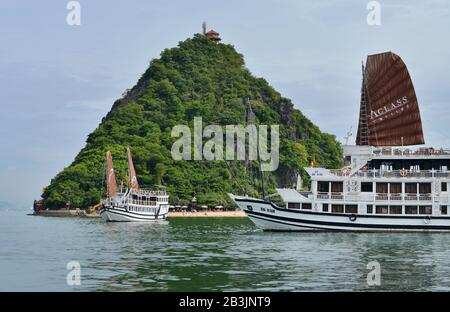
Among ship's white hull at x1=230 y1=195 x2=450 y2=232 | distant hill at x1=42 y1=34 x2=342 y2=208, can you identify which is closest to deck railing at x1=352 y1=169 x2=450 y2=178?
ship's white hull at x1=230 y1=195 x2=450 y2=232

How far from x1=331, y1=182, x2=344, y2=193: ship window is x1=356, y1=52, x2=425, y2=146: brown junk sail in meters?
6.39

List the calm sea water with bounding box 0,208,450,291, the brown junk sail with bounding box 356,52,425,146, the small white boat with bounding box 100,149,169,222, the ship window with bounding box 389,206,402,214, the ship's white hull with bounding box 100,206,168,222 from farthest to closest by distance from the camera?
1. the small white boat with bounding box 100,149,169,222
2. the ship's white hull with bounding box 100,206,168,222
3. the brown junk sail with bounding box 356,52,425,146
4. the ship window with bounding box 389,206,402,214
5. the calm sea water with bounding box 0,208,450,291

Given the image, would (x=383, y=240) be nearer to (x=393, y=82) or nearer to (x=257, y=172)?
(x=393, y=82)

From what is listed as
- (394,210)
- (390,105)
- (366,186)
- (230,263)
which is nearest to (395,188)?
(394,210)

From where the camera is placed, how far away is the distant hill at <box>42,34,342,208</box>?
108 meters

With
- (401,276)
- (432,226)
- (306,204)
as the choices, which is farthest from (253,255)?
(432,226)

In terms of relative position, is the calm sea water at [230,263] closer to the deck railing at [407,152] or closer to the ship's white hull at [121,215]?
the deck railing at [407,152]

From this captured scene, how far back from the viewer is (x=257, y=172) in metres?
128

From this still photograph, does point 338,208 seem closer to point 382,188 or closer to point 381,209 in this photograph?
point 381,209

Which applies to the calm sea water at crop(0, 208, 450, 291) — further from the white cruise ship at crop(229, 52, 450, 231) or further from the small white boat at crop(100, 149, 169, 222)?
the small white boat at crop(100, 149, 169, 222)

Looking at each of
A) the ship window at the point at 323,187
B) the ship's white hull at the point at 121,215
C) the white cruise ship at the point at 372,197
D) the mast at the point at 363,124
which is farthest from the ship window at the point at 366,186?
the ship's white hull at the point at 121,215

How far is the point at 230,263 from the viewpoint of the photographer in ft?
86.7

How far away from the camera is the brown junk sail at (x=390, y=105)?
159 ft

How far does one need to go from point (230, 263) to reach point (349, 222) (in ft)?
62.7
